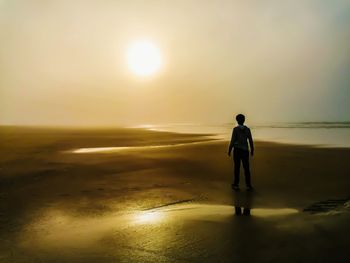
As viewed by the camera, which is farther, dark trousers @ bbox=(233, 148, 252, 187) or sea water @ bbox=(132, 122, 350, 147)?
sea water @ bbox=(132, 122, 350, 147)

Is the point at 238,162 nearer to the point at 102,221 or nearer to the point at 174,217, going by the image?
the point at 174,217

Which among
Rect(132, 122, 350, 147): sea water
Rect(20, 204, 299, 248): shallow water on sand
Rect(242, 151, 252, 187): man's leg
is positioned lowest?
Rect(20, 204, 299, 248): shallow water on sand

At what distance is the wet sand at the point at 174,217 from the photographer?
5.74 meters

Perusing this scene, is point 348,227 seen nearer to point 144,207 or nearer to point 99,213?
point 144,207

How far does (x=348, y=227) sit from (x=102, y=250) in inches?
186

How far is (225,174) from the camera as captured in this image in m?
15.2

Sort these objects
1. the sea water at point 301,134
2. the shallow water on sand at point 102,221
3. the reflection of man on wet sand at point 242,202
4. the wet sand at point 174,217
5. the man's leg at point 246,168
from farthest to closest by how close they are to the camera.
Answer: the sea water at point 301,134, the man's leg at point 246,168, the reflection of man on wet sand at point 242,202, the shallow water on sand at point 102,221, the wet sand at point 174,217

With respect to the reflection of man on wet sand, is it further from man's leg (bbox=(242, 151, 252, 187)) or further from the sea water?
the sea water

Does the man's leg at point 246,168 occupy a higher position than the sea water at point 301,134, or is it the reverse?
the man's leg at point 246,168

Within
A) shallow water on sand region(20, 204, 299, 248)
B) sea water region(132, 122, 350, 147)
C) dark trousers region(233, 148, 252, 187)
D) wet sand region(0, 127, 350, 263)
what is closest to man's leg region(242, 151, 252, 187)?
dark trousers region(233, 148, 252, 187)

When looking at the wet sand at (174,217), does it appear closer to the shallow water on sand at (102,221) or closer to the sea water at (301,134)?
the shallow water on sand at (102,221)

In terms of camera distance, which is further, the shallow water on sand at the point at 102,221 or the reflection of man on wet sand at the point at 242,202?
the reflection of man on wet sand at the point at 242,202

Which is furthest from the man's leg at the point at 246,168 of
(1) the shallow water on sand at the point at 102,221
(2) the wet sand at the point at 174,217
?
(1) the shallow water on sand at the point at 102,221

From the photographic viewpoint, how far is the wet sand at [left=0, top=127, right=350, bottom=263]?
18.8 ft
